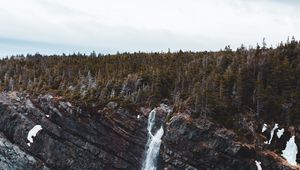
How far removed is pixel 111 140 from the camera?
134875 millimetres

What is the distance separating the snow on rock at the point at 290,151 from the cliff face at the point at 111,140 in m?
1.83

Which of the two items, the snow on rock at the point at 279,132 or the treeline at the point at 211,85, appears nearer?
the snow on rock at the point at 279,132

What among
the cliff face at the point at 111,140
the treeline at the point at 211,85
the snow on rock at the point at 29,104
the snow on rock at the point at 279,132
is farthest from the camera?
the snow on rock at the point at 29,104

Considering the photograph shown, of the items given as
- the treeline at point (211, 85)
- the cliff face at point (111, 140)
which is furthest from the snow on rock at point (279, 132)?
the treeline at point (211, 85)

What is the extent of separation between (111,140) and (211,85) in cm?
2649

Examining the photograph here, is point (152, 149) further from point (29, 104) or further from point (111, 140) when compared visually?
point (29, 104)

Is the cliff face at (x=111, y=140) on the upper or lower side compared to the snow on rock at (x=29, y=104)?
lower

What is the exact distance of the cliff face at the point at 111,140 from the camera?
121000 millimetres

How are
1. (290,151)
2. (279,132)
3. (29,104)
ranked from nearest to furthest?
(290,151)
(279,132)
(29,104)

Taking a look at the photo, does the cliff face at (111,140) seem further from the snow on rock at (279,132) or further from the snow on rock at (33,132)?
the snow on rock at (279,132)

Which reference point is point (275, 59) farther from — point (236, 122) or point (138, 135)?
point (138, 135)

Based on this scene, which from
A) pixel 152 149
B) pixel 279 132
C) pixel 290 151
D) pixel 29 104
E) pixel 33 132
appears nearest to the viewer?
pixel 290 151

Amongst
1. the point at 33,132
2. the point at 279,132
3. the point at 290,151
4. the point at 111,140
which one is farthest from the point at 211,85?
the point at 33,132

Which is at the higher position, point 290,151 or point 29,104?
point 29,104
